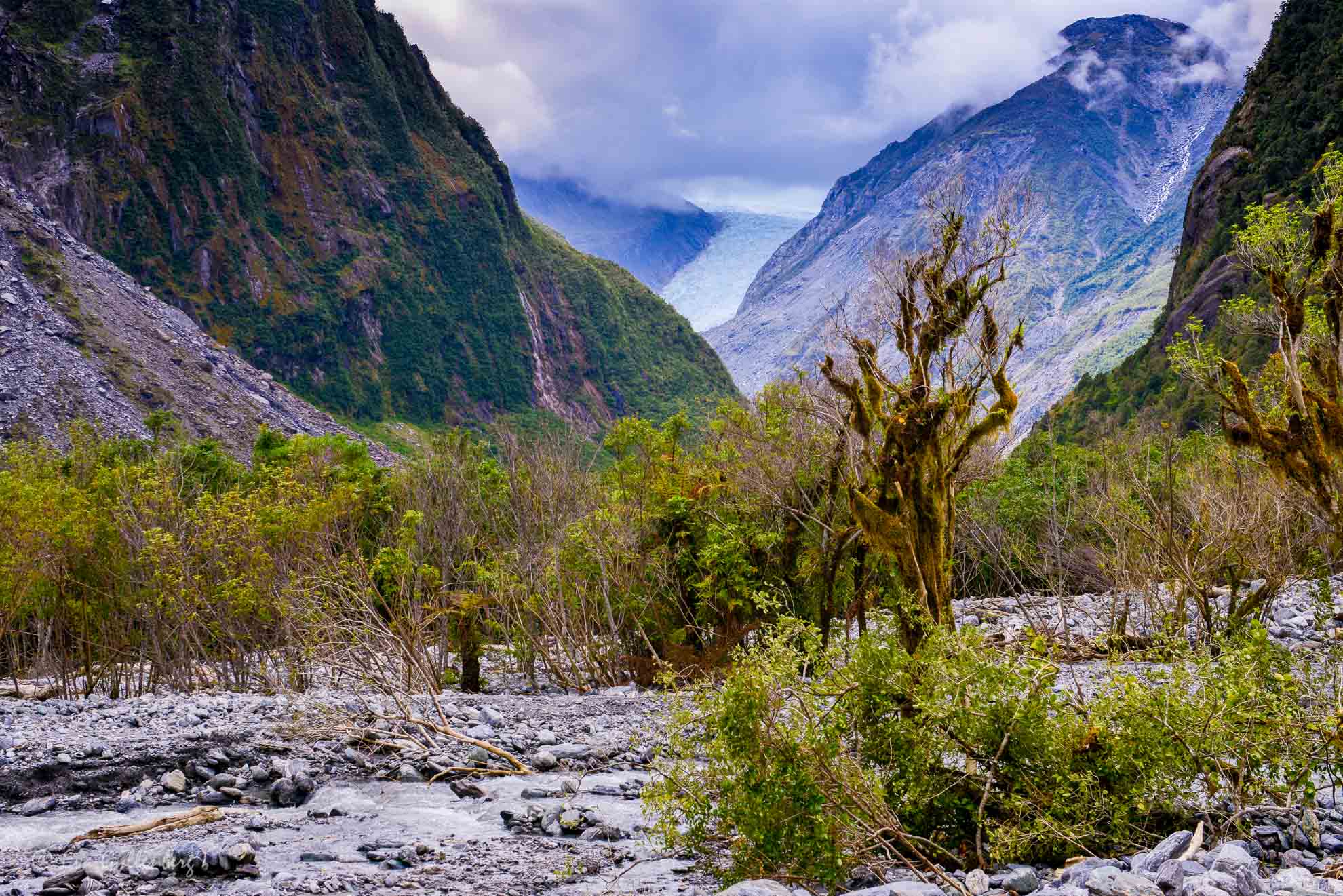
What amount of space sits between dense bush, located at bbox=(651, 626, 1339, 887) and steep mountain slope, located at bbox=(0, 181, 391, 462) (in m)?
66.2

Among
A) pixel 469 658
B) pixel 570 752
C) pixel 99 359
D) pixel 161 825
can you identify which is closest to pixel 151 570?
pixel 469 658

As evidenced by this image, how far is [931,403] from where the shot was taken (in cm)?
1088

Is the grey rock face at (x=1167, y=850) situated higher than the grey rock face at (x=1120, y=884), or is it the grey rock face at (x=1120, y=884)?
the grey rock face at (x=1120, y=884)

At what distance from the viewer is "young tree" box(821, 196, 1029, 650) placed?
11016 millimetres

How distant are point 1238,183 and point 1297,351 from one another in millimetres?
78264

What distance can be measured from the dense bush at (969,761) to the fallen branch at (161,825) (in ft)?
18.9

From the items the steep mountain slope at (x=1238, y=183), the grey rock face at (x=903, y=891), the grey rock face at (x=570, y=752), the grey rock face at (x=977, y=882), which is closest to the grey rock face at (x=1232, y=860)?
the grey rock face at (x=977, y=882)

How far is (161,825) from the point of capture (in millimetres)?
9828

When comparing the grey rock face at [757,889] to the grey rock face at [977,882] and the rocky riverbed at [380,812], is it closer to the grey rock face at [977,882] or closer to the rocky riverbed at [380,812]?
the rocky riverbed at [380,812]

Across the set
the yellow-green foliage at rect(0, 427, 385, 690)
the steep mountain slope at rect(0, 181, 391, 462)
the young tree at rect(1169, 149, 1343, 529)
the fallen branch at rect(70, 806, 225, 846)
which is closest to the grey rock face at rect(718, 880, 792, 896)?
the fallen branch at rect(70, 806, 225, 846)

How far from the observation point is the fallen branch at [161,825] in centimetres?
959

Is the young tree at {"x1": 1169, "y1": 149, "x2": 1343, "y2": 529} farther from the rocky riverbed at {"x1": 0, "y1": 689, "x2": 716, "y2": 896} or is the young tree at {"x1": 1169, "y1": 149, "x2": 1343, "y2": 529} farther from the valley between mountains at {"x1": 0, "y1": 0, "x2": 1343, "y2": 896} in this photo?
the rocky riverbed at {"x1": 0, "y1": 689, "x2": 716, "y2": 896}

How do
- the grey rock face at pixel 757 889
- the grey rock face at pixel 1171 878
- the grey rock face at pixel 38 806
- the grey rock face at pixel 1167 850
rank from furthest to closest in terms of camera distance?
the grey rock face at pixel 38 806
the grey rock face at pixel 1167 850
the grey rock face at pixel 757 889
the grey rock face at pixel 1171 878

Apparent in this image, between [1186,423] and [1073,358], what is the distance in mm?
149304
